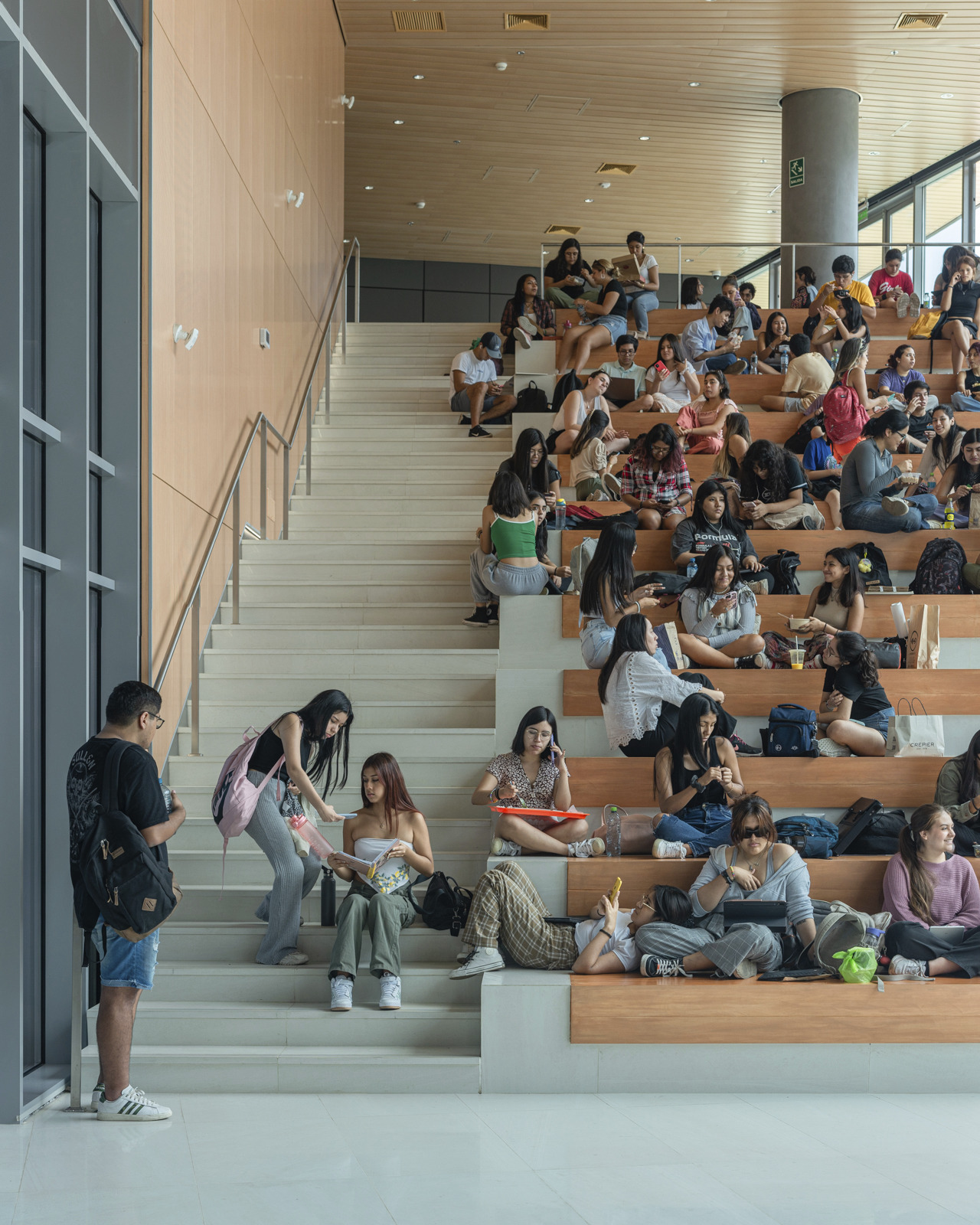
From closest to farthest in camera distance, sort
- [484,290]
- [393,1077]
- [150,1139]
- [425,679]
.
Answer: [150,1139], [393,1077], [425,679], [484,290]

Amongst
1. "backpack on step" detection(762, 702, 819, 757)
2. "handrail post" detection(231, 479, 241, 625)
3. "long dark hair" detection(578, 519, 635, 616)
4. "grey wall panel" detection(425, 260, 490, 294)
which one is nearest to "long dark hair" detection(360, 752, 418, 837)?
"long dark hair" detection(578, 519, 635, 616)

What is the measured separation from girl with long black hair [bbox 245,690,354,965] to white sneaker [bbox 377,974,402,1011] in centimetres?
46

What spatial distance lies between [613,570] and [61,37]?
365cm

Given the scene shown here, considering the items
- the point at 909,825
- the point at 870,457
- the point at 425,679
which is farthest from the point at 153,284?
the point at 870,457

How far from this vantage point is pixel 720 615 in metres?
7.17

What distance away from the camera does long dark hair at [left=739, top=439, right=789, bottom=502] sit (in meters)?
8.52

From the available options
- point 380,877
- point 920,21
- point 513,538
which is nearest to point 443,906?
point 380,877

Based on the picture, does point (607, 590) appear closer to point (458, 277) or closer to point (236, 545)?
point (236, 545)

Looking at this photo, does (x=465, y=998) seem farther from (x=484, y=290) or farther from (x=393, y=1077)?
(x=484, y=290)

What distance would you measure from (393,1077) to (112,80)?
14.1ft

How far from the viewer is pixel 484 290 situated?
864 inches

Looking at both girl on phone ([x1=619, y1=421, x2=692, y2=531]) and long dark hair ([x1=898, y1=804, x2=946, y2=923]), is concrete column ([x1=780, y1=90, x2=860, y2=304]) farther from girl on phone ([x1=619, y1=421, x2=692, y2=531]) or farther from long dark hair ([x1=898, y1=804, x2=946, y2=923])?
long dark hair ([x1=898, y1=804, x2=946, y2=923])

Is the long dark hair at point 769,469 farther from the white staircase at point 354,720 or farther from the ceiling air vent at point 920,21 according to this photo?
the ceiling air vent at point 920,21

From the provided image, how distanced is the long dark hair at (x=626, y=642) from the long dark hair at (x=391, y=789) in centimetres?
130
